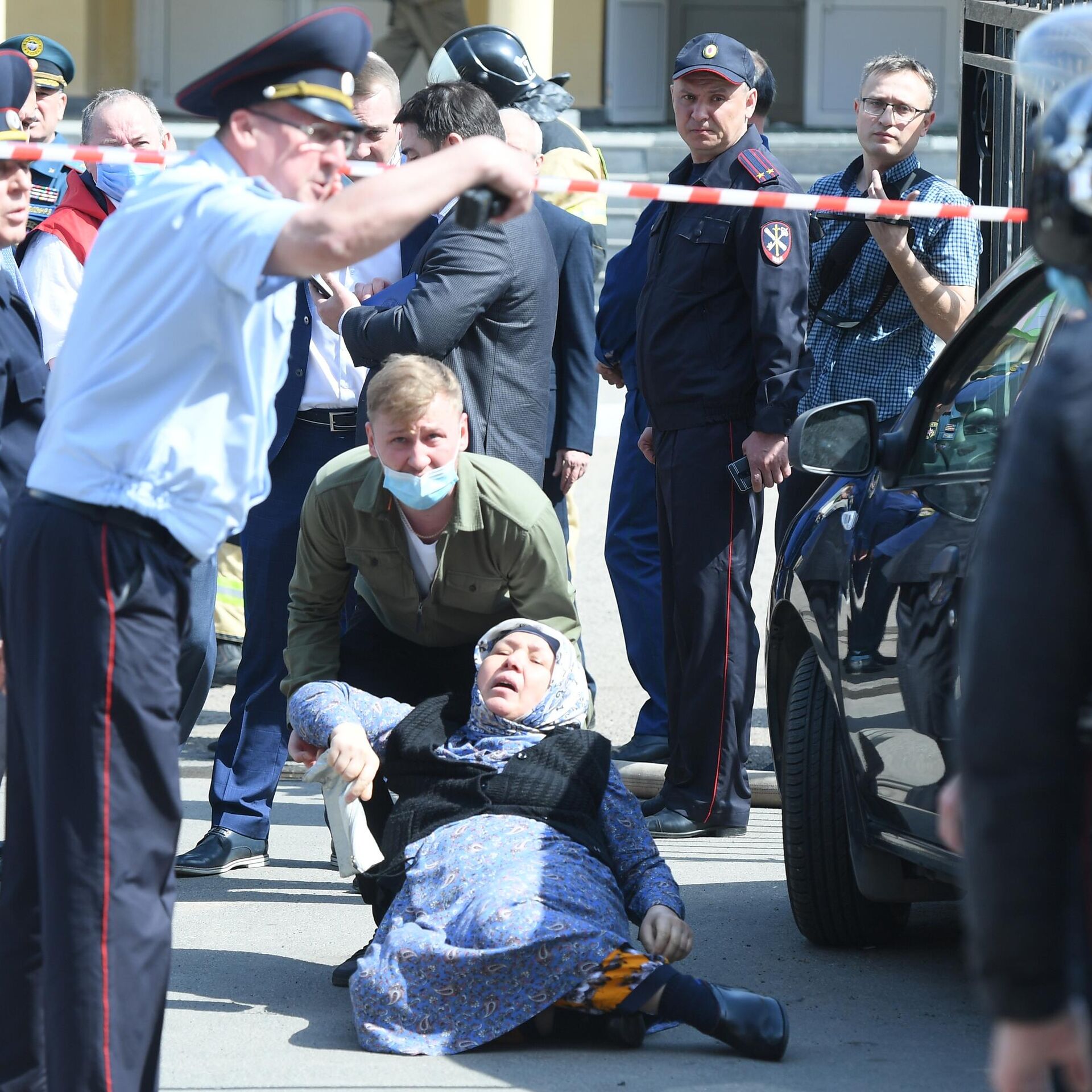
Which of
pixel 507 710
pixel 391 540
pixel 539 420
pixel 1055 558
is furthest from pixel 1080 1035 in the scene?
pixel 539 420

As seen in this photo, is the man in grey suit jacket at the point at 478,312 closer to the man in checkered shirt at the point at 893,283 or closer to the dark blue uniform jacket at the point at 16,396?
the man in checkered shirt at the point at 893,283

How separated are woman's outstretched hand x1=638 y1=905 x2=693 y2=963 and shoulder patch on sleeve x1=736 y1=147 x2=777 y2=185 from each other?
7.64 ft

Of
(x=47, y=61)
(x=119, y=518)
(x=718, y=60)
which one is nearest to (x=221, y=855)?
(x=119, y=518)

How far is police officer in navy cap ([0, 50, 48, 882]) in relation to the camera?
369cm

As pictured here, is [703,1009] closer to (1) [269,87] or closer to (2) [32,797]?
(2) [32,797]

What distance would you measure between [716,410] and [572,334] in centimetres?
68

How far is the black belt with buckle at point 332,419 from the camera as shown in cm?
513

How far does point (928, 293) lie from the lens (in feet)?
17.1

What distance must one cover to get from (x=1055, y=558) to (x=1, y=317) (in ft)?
8.83

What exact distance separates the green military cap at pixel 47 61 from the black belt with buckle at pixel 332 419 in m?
2.27

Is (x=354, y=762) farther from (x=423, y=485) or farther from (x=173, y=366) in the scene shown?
(x=173, y=366)

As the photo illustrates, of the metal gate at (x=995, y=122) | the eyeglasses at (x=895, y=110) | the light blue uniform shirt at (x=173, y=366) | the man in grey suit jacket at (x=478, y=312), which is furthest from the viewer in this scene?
the metal gate at (x=995, y=122)

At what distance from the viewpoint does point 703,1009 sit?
3510 millimetres

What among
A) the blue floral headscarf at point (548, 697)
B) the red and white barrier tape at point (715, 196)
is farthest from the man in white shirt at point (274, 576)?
the blue floral headscarf at point (548, 697)
